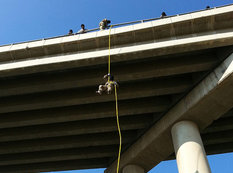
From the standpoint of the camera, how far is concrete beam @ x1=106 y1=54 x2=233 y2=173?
35.6ft

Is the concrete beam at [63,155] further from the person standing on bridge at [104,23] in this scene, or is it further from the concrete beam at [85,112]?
the person standing on bridge at [104,23]

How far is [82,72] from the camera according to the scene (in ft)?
39.5

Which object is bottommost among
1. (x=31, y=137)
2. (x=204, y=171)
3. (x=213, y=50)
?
(x=204, y=171)

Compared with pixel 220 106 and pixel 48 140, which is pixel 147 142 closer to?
pixel 220 106

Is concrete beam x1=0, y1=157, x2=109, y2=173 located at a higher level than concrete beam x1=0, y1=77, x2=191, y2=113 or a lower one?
lower

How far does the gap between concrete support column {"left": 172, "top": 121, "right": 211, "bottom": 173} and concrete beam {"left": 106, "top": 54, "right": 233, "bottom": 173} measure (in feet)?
1.48

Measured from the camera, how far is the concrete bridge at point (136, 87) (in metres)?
10.9

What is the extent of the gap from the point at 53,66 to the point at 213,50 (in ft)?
24.9

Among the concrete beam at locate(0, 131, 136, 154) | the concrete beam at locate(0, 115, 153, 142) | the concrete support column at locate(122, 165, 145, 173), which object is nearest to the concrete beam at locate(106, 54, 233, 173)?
the concrete support column at locate(122, 165, 145, 173)

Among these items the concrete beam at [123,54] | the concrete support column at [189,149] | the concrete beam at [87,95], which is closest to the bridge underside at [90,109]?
the concrete beam at [87,95]

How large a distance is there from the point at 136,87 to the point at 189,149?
12.9 ft

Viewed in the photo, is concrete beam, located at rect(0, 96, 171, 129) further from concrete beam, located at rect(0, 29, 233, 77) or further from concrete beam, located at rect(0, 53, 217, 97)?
concrete beam, located at rect(0, 29, 233, 77)

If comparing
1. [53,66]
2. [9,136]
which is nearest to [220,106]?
[53,66]

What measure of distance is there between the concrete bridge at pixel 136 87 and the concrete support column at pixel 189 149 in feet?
0.15
